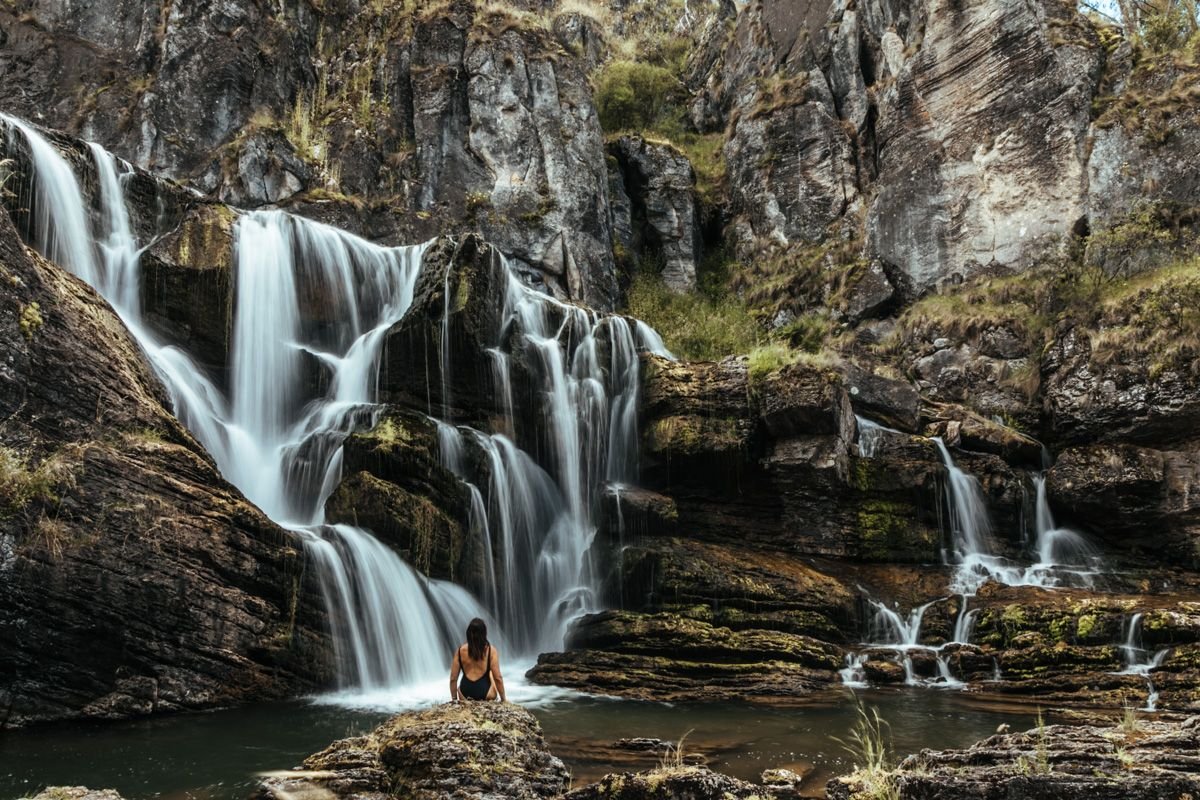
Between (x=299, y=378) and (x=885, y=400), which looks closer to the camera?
(x=299, y=378)

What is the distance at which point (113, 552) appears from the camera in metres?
8.81

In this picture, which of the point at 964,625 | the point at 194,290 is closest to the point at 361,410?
the point at 194,290

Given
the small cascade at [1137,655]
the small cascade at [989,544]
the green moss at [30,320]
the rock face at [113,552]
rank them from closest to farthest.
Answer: the rock face at [113,552] → the green moss at [30,320] → the small cascade at [1137,655] → the small cascade at [989,544]

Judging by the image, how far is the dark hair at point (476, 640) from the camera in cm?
768

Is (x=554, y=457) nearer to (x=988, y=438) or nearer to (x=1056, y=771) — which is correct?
(x=988, y=438)

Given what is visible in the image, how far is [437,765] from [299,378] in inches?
486

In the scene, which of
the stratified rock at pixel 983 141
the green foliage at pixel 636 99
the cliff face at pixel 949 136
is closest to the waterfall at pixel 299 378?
the cliff face at pixel 949 136

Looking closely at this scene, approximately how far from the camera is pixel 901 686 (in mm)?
11352

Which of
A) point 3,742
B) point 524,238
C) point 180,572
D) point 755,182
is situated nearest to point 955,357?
point 755,182

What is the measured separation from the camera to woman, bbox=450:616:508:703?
7719mm

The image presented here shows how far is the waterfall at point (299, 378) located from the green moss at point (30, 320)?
3.60 m

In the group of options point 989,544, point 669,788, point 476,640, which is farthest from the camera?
point 989,544

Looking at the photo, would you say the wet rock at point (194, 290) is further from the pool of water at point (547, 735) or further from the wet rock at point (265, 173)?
the pool of water at point (547, 735)

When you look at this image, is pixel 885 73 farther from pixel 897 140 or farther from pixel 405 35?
pixel 405 35
